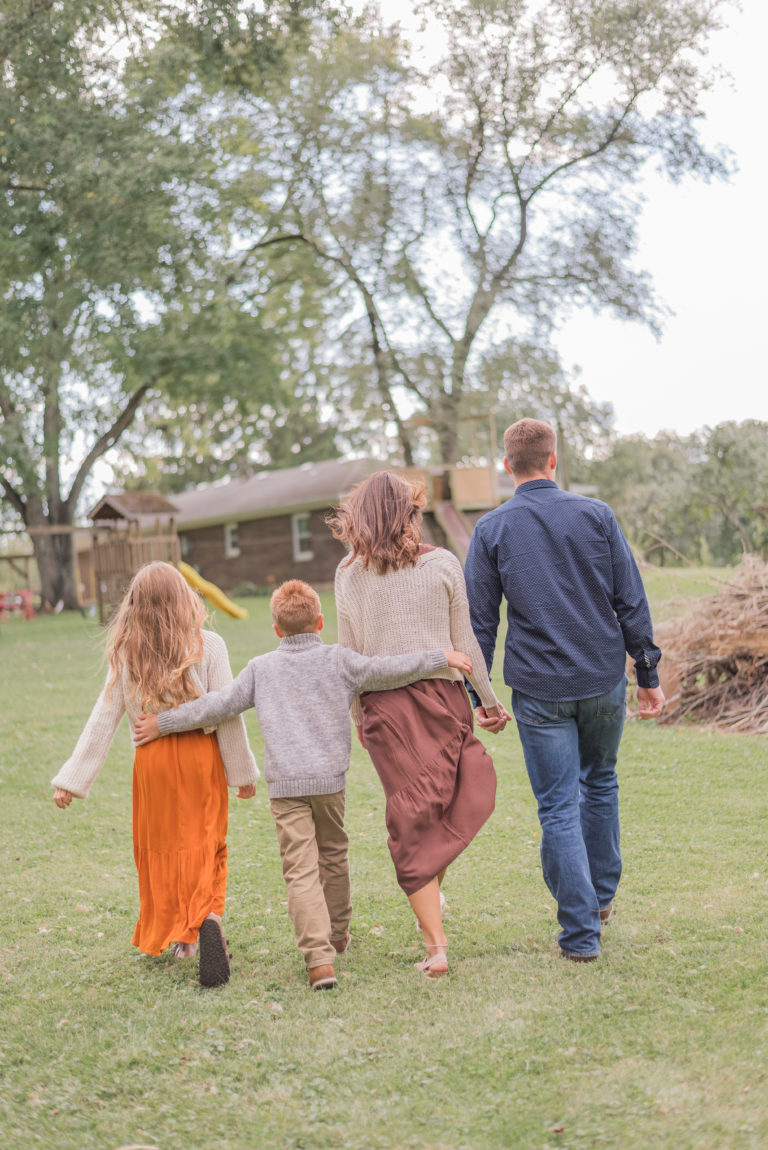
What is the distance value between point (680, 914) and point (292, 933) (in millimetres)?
1598

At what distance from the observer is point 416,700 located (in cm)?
399

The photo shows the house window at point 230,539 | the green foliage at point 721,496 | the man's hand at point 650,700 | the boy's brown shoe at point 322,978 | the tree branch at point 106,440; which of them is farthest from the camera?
the house window at point 230,539

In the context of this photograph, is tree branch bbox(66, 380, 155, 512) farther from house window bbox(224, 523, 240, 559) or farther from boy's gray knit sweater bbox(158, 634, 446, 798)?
boy's gray knit sweater bbox(158, 634, 446, 798)

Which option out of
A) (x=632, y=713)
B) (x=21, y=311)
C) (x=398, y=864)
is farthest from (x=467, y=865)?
(x=21, y=311)

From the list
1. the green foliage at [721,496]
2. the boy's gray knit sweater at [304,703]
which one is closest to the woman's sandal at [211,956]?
the boy's gray knit sweater at [304,703]

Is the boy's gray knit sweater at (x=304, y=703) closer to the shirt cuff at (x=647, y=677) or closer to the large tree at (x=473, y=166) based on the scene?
the shirt cuff at (x=647, y=677)

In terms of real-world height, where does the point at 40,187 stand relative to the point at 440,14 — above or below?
below

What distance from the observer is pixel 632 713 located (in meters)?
9.61

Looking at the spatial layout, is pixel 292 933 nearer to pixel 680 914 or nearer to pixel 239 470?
pixel 680 914

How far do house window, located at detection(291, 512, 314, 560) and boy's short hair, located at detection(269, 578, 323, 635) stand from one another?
99.6ft

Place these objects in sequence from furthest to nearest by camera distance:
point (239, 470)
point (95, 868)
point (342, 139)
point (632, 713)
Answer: point (239, 470), point (342, 139), point (632, 713), point (95, 868)

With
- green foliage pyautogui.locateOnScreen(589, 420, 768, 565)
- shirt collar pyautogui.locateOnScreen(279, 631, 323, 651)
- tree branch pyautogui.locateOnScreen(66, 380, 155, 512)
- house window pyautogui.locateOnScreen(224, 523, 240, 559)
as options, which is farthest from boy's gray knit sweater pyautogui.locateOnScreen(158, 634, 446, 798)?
house window pyautogui.locateOnScreen(224, 523, 240, 559)

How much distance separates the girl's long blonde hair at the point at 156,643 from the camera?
422 centimetres

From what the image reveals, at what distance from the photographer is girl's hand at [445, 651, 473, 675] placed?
3947 millimetres
